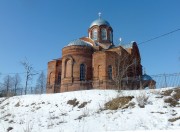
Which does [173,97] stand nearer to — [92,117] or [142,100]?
[142,100]

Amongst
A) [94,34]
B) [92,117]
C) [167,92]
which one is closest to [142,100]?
[167,92]

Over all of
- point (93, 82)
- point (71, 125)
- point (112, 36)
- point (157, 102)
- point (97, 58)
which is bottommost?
point (71, 125)

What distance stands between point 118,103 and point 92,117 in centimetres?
251

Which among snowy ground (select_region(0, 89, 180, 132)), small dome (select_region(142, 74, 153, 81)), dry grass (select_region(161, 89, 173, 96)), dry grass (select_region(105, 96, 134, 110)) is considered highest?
small dome (select_region(142, 74, 153, 81))

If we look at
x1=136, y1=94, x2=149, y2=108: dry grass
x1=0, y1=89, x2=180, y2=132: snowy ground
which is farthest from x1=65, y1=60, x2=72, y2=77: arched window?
x1=136, y1=94, x2=149, y2=108: dry grass

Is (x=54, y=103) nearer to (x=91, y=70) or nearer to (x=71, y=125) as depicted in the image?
(x=71, y=125)

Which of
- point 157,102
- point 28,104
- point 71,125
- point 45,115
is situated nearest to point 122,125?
point 71,125

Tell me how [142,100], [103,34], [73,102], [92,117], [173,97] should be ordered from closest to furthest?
[92,117]
[142,100]
[173,97]
[73,102]
[103,34]

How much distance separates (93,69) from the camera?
30.1 metres

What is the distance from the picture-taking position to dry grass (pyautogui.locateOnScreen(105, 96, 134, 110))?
14.7 m

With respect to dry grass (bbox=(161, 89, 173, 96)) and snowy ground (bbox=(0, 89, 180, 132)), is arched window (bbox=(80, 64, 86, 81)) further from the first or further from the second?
dry grass (bbox=(161, 89, 173, 96))

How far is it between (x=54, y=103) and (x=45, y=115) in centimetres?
313

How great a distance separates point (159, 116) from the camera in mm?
11734

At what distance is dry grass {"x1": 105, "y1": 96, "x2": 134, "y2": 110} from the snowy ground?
1.19 feet
